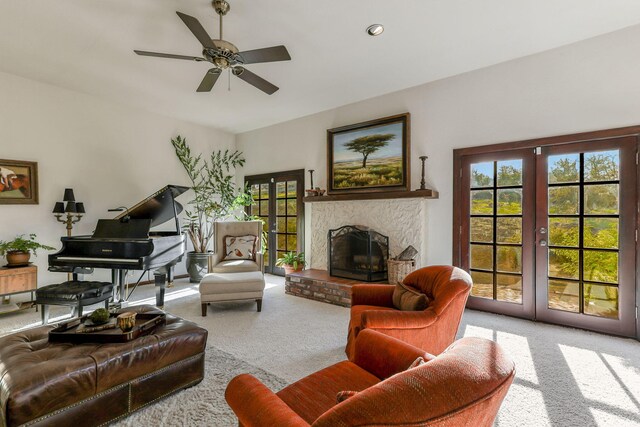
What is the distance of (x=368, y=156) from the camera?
15.7 feet

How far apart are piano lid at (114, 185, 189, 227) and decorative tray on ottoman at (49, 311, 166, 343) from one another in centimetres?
184

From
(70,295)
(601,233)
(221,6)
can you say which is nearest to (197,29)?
(221,6)

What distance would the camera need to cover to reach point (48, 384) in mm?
1523

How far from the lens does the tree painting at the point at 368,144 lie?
182 inches

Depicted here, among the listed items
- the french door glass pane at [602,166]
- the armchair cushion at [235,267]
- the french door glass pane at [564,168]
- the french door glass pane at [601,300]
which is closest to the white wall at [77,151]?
the armchair cushion at [235,267]

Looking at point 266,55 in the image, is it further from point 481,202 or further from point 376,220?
point 481,202

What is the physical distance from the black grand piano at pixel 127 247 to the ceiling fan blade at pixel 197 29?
6.23 feet

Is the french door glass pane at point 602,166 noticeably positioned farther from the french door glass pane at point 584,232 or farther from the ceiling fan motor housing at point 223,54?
the ceiling fan motor housing at point 223,54

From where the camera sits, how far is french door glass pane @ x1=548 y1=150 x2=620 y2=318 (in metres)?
3.15

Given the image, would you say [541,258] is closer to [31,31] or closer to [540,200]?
[540,200]

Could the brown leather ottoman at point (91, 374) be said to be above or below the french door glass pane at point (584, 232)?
below

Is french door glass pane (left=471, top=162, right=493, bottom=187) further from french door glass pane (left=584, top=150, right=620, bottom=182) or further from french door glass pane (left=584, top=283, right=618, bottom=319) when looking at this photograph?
french door glass pane (left=584, top=283, right=618, bottom=319)

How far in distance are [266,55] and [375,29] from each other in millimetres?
1183

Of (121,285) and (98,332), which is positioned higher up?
(98,332)
